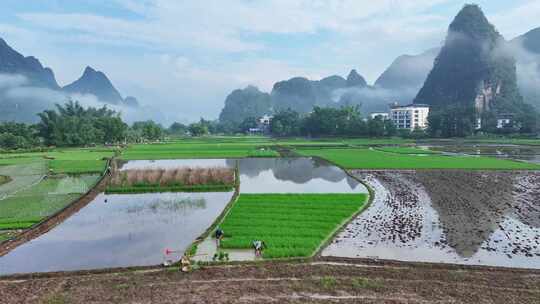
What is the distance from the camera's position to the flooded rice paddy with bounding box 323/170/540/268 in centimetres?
1287

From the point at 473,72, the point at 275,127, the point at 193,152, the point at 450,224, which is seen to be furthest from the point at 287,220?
the point at 473,72

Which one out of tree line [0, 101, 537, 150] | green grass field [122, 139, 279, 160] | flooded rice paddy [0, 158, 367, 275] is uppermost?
tree line [0, 101, 537, 150]

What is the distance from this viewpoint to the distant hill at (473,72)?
108 metres

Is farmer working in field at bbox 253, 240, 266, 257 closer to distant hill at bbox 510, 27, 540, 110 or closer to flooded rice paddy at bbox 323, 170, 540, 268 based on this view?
flooded rice paddy at bbox 323, 170, 540, 268

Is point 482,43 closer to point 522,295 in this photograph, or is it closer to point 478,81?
point 478,81

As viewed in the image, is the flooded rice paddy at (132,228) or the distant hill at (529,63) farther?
the distant hill at (529,63)

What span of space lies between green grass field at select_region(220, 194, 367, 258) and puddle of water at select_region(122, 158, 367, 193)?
2.73 metres

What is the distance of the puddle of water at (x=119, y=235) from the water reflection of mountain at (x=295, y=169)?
9.15m

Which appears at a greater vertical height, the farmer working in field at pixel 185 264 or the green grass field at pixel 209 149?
the green grass field at pixel 209 149

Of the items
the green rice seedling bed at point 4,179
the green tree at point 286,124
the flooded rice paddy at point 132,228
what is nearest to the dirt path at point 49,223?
the flooded rice paddy at point 132,228

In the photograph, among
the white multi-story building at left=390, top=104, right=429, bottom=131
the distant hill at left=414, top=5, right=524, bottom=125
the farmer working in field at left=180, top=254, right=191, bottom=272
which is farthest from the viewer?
the white multi-story building at left=390, top=104, right=429, bottom=131

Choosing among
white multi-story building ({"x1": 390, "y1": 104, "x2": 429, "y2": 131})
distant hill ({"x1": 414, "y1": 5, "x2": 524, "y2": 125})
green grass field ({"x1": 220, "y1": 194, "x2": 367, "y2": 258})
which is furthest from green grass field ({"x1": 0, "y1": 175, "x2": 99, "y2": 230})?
white multi-story building ({"x1": 390, "y1": 104, "x2": 429, "y2": 131})

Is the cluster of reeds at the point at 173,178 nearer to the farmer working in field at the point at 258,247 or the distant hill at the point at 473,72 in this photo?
the farmer working in field at the point at 258,247

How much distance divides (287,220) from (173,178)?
41.5ft
